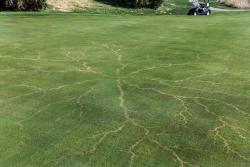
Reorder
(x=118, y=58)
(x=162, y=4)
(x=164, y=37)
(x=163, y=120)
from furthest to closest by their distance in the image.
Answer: (x=162, y=4)
(x=164, y=37)
(x=118, y=58)
(x=163, y=120)

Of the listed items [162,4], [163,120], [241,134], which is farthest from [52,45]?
[162,4]

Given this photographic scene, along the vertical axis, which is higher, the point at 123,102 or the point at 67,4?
the point at 123,102

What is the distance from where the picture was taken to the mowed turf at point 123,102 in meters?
6.96

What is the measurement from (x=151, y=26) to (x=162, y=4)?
21742 millimetres

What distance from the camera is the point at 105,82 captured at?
417 inches

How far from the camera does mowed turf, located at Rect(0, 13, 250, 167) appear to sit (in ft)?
22.8

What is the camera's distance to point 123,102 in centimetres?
923

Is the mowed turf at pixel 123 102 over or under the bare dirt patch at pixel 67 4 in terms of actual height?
over

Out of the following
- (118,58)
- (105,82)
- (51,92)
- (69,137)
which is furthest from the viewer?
(118,58)

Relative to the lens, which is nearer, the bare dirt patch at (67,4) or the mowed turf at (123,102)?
the mowed turf at (123,102)

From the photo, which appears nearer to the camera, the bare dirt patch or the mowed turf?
the mowed turf

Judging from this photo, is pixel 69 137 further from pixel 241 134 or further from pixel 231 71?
pixel 231 71

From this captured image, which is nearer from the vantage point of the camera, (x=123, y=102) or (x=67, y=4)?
(x=123, y=102)

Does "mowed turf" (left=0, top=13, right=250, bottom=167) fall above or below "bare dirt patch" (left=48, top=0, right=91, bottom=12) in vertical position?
above
